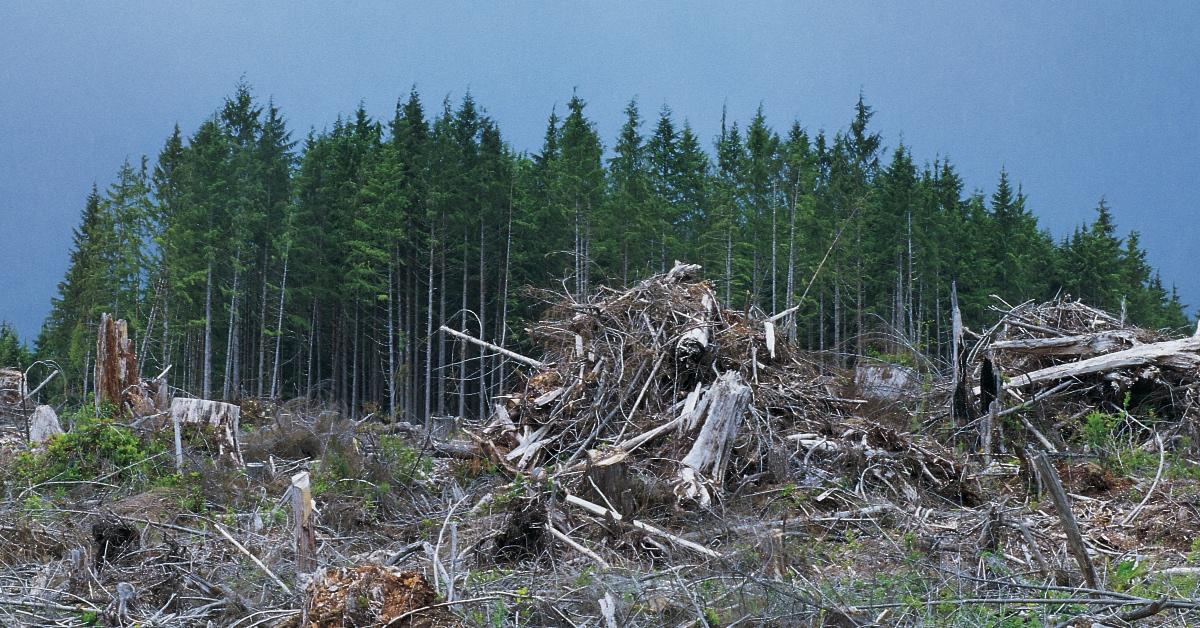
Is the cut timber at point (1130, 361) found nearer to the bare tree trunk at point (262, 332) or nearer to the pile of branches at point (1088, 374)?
the pile of branches at point (1088, 374)

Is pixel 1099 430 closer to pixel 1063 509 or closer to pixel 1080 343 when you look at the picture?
pixel 1080 343

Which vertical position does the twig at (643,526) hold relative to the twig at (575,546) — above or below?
above

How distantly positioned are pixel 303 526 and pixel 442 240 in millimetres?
29651

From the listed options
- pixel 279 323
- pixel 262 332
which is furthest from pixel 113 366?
pixel 262 332

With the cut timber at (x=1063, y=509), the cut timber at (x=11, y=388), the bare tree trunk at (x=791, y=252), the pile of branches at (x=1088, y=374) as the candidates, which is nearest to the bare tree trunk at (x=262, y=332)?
the bare tree trunk at (x=791, y=252)

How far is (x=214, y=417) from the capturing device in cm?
929

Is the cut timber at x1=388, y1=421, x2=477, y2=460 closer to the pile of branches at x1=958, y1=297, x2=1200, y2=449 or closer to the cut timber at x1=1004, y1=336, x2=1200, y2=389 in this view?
the pile of branches at x1=958, y1=297, x2=1200, y2=449

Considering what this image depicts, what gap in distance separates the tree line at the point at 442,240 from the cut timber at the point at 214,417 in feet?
70.2

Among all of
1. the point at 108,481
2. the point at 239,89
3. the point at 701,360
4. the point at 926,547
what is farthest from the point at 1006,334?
the point at 239,89

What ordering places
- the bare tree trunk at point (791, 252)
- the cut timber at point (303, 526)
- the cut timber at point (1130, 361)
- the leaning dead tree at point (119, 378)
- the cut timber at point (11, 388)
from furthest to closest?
the bare tree trunk at point (791, 252)
the cut timber at point (11, 388)
the leaning dead tree at point (119, 378)
the cut timber at point (1130, 361)
the cut timber at point (303, 526)

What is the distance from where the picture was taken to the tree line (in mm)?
33281

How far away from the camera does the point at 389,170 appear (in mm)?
34469

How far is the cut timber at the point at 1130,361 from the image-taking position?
917 centimetres

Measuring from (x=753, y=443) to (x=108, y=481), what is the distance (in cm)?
602
